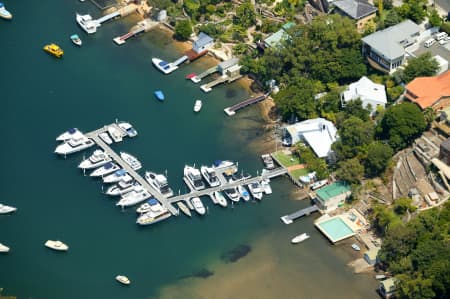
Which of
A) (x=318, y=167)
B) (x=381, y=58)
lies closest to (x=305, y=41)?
(x=381, y=58)

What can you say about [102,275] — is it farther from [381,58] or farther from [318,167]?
[381,58]

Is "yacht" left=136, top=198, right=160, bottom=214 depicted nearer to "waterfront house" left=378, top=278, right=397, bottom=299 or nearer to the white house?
the white house

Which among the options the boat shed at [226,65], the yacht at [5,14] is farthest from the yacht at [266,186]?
the yacht at [5,14]

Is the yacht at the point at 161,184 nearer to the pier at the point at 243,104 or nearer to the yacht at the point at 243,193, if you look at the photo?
the yacht at the point at 243,193

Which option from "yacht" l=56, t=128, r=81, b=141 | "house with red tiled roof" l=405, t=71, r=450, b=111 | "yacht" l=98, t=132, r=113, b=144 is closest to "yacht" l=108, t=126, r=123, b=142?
"yacht" l=98, t=132, r=113, b=144

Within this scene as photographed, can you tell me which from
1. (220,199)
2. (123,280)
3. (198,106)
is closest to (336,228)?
(220,199)
